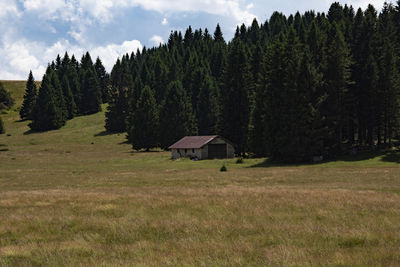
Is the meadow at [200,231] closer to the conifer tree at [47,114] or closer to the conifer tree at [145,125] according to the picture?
the conifer tree at [145,125]

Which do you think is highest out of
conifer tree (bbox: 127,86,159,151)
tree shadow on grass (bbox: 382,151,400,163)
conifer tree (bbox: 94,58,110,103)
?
conifer tree (bbox: 94,58,110,103)

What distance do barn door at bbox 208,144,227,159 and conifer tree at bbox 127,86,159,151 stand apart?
2531 cm

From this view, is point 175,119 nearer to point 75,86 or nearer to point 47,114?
point 47,114

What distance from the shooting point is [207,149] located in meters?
68.8

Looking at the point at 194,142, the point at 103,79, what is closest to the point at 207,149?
the point at 194,142

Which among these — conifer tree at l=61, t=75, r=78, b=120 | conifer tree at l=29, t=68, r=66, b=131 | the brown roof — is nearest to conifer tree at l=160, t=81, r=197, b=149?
the brown roof

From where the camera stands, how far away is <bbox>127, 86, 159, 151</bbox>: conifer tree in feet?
295

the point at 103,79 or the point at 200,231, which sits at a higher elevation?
the point at 103,79

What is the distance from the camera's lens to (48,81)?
131250 mm

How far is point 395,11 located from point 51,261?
4559 inches

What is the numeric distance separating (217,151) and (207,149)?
1873 mm

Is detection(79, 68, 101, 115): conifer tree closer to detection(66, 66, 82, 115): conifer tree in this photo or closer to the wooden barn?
detection(66, 66, 82, 115): conifer tree

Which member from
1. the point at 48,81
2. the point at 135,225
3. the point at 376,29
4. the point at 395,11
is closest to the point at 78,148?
the point at 48,81

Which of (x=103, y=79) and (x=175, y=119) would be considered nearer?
(x=175, y=119)
